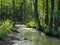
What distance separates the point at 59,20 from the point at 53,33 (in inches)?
211

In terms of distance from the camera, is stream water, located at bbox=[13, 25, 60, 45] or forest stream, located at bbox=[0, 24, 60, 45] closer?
forest stream, located at bbox=[0, 24, 60, 45]

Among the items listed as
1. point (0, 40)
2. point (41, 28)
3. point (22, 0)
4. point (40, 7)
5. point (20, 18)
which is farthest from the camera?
point (20, 18)

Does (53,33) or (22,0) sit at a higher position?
(22,0)

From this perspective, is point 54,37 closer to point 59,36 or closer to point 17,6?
point 59,36

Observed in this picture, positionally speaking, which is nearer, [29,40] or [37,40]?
[29,40]

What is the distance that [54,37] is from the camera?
20031 millimetres

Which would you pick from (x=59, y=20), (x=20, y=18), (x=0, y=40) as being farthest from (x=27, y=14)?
(x=0, y=40)

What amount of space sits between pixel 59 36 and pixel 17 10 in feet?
84.1

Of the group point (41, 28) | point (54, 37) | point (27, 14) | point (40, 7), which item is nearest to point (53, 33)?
point (54, 37)

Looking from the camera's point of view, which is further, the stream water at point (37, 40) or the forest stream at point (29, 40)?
the stream water at point (37, 40)

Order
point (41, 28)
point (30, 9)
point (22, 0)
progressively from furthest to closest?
point (30, 9)
point (22, 0)
point (41, 28)

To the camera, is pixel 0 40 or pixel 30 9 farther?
pixel 30 9

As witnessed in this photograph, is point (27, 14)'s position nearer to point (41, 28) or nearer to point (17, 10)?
point (17, 10)

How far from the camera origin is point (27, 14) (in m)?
48.2
